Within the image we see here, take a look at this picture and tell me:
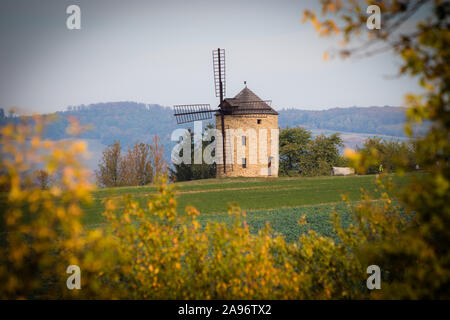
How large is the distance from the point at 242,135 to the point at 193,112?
6446 millimetres

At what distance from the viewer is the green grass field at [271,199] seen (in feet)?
59.8

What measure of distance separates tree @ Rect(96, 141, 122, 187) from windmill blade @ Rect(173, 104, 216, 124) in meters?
12.3

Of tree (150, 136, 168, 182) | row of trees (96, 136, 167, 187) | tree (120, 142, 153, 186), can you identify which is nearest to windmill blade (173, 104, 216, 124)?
tree (150, 136, 168, 182)

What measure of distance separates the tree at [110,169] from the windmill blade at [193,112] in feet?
40.5

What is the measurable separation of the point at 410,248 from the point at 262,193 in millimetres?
26430

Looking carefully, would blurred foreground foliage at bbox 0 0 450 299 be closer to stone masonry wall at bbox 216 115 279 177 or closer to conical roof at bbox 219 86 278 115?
stone masonry wall at bbox 216 115 279 177

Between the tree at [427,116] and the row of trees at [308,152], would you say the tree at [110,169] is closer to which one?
the row of trees at [308,152]

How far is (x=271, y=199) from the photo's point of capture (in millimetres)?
27375

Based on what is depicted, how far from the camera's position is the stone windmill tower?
41250 millimetres

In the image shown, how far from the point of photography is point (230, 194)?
30.3 metres

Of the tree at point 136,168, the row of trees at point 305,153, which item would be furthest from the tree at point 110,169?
the row of trees at point 305,153

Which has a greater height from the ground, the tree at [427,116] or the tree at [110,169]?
the tree at [427,116]
